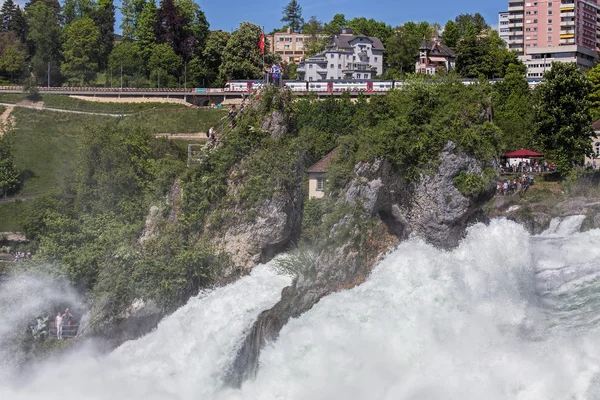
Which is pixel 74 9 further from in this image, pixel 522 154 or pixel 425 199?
pixel 425 199

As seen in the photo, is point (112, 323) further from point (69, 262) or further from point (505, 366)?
point (505, 366)

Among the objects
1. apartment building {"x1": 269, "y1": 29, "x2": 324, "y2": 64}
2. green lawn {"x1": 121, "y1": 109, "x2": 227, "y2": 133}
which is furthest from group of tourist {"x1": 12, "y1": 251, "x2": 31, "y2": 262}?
apartment building {"x1": 269, "y1": 29, "x2": 324, "y2": 64}

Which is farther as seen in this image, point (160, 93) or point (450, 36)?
point (450, 36)

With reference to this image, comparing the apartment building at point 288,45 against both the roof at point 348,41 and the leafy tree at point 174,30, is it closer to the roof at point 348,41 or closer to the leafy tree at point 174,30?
the roof at point 348,41

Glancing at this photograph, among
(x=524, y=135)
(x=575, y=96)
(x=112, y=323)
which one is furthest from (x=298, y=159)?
(x=524, y=135)

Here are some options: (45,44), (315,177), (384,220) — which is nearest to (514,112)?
(315,177)
